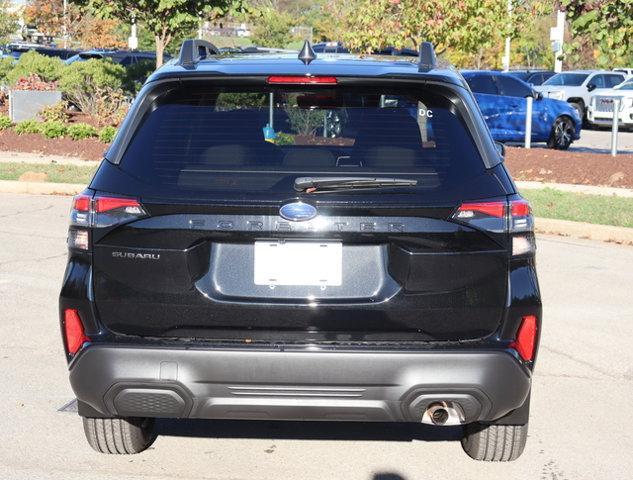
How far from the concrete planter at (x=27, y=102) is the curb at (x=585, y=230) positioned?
1375cm

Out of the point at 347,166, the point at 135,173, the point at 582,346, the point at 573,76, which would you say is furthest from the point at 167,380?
the point at 573,76

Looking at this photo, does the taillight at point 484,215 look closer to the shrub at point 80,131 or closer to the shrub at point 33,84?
the shrub at point 80,131

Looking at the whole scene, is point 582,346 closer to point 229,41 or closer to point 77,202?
point 77,202

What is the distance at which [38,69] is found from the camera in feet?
87.7

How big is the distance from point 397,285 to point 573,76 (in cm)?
3183

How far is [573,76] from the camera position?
3472 cm

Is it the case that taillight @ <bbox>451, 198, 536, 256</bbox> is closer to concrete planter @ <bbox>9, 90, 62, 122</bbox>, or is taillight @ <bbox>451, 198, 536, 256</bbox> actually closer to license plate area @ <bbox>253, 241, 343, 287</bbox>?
license plate area @ <bbox>253, 241, 343, 287</bbox>

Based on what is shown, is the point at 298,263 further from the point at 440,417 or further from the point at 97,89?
the point at 97,89

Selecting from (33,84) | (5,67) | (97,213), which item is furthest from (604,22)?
(5,67)

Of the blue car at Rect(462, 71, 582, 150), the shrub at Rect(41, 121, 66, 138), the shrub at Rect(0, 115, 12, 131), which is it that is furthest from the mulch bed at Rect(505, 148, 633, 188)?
the shrub at Rect(0, 115, 12, 131)

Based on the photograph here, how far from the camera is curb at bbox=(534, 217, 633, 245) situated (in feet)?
38.9

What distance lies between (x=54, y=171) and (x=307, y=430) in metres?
11.7

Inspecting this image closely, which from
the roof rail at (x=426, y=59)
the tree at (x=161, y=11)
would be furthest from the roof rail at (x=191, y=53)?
the tree at (x=161, y=11)

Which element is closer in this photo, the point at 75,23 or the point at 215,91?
the point at 215,91
